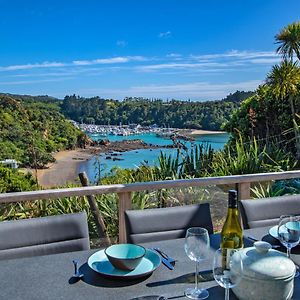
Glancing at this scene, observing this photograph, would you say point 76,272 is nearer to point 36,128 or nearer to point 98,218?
point 98,218

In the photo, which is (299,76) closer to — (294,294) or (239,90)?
(239,90)

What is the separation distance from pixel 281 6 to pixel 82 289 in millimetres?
8086

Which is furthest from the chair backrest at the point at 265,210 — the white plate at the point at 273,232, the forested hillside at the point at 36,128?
the forested hillside at the point at 36,128

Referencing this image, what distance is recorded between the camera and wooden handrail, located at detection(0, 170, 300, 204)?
101 inches

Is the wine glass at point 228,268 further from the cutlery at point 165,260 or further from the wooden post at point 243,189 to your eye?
the wooden post at point 243,189

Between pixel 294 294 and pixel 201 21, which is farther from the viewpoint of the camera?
pixel 201 21

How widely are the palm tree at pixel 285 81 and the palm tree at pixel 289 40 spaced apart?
1155mm

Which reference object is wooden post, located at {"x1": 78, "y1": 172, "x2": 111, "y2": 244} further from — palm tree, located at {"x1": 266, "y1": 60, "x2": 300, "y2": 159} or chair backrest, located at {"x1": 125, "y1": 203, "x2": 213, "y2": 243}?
palm tree, located at {"x1": 266, "y1": 60, "x2": 300, "y2": 159}

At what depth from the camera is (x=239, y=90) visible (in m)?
10.5

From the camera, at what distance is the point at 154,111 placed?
11.9m

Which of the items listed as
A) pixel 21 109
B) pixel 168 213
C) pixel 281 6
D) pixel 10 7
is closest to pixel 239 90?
→ pixel 281 6

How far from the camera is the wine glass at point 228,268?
1239 millimetres

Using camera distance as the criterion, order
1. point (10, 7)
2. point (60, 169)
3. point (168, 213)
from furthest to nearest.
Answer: point (10, 7)
point (60, 169)
point (168, 213)

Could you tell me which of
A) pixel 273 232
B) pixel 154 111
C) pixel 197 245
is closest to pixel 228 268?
pixel 197 245
